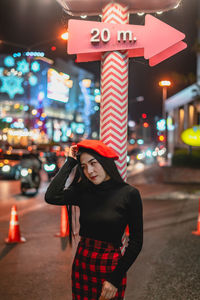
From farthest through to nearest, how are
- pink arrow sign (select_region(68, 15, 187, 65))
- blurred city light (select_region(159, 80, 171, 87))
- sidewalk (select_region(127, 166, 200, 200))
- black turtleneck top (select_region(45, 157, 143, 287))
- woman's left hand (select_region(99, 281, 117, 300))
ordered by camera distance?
sidewalk (select_region(127, 166, 200, 200))
blurred city light (select_region(159, 80, 171, 87))
pink arrow sign (select_region(68, 15, 187, 65))
black turtleneck top (select_region(45, 157, 143, 287))
woman's left hand (select_region(99, 281, 117, 300))

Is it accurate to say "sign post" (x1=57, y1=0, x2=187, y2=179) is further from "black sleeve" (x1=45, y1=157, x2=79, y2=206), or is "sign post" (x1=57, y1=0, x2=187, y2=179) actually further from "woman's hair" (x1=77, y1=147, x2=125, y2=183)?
"woman's hair" (x1=77, y1=147, x2=125, y2=183)

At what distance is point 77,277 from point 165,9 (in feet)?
10.6

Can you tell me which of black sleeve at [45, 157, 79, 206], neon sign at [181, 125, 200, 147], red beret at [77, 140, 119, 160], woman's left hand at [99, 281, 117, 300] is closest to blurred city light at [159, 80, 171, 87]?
black sleeve at [45, 157, 79, 206]

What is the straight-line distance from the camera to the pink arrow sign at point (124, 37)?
402 centimetres

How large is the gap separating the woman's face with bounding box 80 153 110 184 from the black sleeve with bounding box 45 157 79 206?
0.26 metres

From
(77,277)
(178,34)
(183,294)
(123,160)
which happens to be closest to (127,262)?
(77,277)

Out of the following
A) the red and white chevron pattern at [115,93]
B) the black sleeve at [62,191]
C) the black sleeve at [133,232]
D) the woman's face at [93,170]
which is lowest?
the black sleeve at [133,232]

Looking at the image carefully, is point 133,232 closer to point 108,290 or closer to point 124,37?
point 108,290

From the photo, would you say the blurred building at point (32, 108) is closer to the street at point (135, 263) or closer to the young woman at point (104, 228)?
the street at point (135, 263)

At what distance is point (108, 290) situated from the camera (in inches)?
105

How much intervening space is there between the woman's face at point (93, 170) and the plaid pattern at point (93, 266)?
1.55 feet

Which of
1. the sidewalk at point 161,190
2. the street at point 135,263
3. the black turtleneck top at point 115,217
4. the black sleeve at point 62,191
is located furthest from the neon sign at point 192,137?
the black turtleneck top at point 115,217

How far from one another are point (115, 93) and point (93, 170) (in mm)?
1474

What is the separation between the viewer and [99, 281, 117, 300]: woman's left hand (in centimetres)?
268
